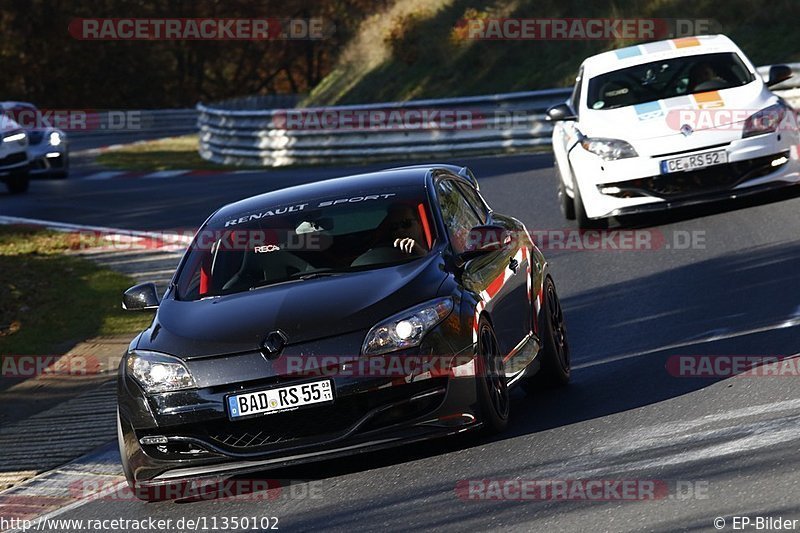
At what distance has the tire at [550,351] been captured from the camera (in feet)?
29.4

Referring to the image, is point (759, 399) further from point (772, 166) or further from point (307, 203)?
point (772, 166)

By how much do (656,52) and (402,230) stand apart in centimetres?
815

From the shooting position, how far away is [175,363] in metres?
7.62

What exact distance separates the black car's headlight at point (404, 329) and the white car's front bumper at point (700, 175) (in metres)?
Result: 7.19

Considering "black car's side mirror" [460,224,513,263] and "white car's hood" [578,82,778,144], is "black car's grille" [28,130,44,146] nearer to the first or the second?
"white car's hood" [578,82,778,144]

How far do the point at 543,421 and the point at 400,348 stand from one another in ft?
3.94

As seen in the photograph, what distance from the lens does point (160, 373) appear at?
7.64m

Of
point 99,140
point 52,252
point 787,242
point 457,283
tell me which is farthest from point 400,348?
point 99,140

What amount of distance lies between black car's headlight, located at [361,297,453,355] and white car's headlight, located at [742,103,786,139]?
7571 millimetres

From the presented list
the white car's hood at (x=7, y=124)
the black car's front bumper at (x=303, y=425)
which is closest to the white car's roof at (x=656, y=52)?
the black car's front bumper at (x=303, y=425)

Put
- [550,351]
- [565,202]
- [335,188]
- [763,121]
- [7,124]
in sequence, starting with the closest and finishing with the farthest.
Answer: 1. [550,351]
2. [335,188]
3. [763,121]
4. [565,202]
5. [7,124]

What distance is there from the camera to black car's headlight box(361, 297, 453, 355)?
7457 millimetres

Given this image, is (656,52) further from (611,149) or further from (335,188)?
(335,188)

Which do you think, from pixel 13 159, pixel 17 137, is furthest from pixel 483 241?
pixel 17 137
